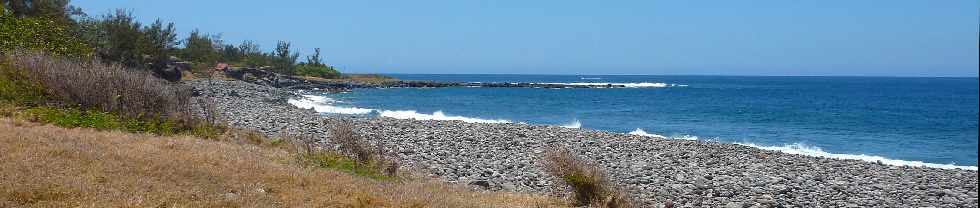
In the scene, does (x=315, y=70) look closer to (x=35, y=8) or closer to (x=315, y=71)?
(x=315, y=71)

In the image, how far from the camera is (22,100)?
16.2 metres

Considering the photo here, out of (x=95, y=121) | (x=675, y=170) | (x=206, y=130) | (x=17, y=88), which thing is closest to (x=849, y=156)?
(x=675, y=170)

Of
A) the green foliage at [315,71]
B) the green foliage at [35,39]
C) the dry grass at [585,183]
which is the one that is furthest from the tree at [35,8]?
the green foliage at [315,71]

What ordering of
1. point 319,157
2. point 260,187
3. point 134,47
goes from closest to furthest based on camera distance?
point 260,187, point 319,157, point 134,47

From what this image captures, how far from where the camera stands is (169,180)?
9.03 meters

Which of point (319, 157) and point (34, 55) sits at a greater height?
point (34, 55)

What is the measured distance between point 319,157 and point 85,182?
500cm

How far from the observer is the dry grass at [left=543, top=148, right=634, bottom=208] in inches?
426

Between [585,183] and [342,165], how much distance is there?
4076mm

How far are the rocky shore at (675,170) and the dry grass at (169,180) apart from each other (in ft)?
12.4

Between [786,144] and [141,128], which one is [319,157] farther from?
[786,144]

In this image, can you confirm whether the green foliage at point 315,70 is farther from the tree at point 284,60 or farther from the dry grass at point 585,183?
the dry grass at point 585,183

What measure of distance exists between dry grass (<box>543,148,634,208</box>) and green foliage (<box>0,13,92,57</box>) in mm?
15606

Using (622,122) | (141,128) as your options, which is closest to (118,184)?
(141,128)
